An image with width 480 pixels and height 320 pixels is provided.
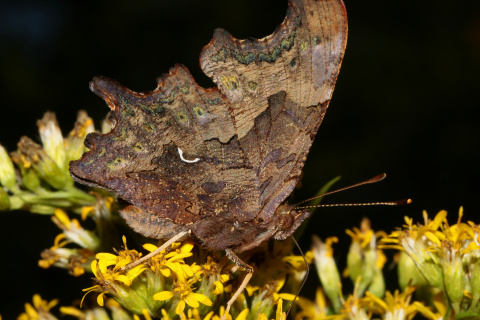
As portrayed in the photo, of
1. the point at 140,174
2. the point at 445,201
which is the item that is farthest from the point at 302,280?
the point at 445,201

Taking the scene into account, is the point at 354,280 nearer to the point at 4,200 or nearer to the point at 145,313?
the point at 145,313

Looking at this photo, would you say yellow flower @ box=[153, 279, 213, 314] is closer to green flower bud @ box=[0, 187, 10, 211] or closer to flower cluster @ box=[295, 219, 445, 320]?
flower cluster @ box=[295, 219, 445, 320]

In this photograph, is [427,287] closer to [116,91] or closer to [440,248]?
[440,248]

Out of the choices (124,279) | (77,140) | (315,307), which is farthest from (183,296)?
(315,307)

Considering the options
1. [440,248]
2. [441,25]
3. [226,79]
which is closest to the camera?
[226,79]

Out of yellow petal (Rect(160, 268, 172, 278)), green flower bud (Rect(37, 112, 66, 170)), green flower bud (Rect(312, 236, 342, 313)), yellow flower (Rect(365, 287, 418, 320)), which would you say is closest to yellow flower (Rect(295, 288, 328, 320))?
green flower bud (Rect(312, 236, 342, 313))

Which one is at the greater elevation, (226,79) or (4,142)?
(226,79)

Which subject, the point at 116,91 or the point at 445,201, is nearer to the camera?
the point at 116,91

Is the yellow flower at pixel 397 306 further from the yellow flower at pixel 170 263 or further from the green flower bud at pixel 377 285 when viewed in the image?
the yellow flower at pixel 170 263
